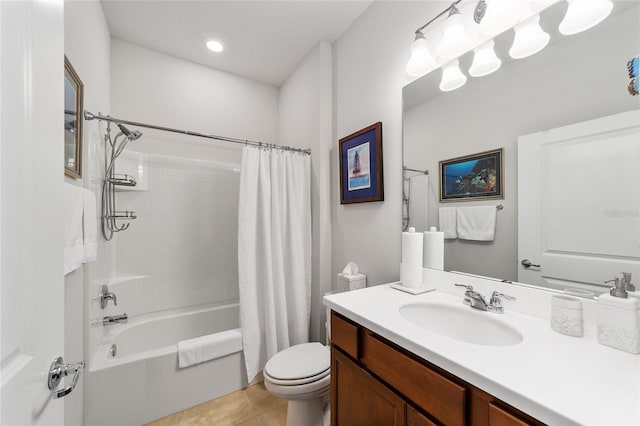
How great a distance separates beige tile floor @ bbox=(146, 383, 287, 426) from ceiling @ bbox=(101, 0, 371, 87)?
269 centimetres

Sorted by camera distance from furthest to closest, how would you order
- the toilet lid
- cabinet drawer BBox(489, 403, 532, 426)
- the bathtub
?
the bathtub
the toilet lid
cabinet drawer BBox(489, 403, 532, 426)

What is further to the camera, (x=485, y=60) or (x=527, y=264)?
(x=485, y=60)

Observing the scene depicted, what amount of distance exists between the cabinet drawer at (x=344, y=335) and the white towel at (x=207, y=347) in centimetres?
100

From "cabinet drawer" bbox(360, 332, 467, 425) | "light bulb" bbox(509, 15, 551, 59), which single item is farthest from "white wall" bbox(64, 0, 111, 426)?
"light bulb" bbox(509, 15, 551, 59)

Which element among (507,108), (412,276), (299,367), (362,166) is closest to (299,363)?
(299,367)

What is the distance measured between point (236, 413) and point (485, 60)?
2425 millimetres

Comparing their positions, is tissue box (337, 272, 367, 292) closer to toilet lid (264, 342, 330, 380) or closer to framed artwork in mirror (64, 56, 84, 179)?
toilet lid (264, 342, 330, 380)

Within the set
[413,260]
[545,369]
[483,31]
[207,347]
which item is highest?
[483,31]

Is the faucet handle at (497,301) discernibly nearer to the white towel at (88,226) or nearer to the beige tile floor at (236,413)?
the beige tile floor at (236,413)

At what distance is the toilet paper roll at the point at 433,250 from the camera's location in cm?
128

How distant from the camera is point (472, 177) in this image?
1167mm

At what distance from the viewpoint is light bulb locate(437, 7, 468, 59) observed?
1.15 meters

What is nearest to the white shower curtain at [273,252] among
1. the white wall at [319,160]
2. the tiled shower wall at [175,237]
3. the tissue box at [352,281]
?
the white wall at [319,160]

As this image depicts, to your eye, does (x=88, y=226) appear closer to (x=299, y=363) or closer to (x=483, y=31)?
(x=299, y=363)
